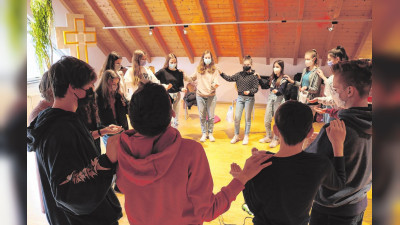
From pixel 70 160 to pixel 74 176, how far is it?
0.09 meters

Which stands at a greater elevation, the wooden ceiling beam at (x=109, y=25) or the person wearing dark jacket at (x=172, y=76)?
the wooden ceiling beam at (x=109, y=25)

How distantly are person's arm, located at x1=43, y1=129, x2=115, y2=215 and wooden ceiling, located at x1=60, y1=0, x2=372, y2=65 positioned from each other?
20.7 ft

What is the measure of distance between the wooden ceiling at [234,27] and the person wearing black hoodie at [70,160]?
604 centimetres

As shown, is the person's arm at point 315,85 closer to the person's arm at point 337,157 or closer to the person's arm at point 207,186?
the person's arm at point 337,157

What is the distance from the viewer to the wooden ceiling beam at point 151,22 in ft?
24.6

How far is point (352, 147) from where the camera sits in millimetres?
1387

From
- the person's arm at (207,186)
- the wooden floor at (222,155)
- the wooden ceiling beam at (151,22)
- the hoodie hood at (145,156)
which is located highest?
the wooden ceiling beam at (151,22)

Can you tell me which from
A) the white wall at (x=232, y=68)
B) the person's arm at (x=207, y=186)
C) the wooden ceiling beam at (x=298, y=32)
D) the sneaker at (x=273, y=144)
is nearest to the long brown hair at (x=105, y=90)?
the person's arm at (x=207, y=186)

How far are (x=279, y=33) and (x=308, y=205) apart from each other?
23.5 ft

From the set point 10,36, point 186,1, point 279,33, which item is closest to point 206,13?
point 186,1

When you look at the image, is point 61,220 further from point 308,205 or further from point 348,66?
point 348,66

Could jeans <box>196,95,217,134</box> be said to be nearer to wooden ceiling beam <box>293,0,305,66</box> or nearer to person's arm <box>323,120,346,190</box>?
wooden ceiling beam <box>293,0,305,66</box>

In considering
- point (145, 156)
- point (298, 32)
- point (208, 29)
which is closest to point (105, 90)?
point (145, 156)

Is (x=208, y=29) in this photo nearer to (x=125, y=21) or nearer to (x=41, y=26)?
(x=125, y=21)
